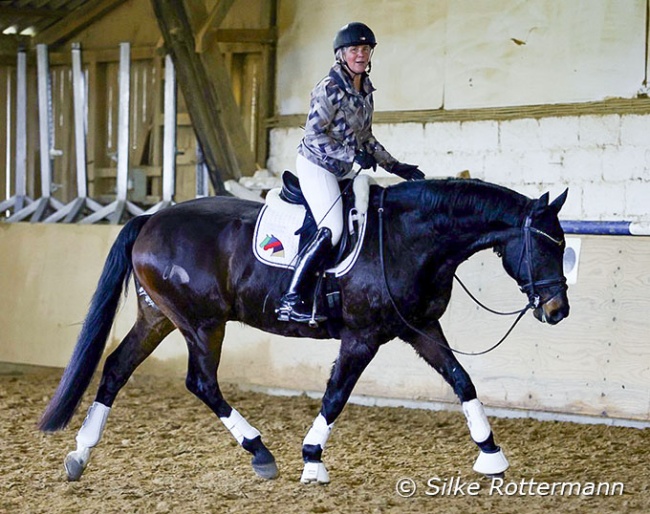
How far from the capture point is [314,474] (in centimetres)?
477

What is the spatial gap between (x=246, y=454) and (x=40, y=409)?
2.12 m

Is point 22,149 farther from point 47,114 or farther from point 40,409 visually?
point 40,409

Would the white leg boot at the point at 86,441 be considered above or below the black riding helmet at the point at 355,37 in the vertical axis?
below

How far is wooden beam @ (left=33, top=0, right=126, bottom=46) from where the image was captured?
10602 millimetres

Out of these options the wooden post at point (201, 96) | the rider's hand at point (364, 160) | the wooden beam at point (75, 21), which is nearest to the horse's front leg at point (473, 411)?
the rider's hand at point (364, 160)

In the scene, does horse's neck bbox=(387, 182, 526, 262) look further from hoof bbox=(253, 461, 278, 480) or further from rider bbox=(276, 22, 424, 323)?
hoof bbox=(253, 461, 278, 480)

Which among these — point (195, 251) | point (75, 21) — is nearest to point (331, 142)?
point (195, 251)

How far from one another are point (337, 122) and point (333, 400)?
1.29 metres

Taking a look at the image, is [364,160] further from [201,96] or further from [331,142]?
[201,96]

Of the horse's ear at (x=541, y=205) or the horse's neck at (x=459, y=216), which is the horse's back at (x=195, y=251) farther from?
the horse's ear at (x=541, y=205)

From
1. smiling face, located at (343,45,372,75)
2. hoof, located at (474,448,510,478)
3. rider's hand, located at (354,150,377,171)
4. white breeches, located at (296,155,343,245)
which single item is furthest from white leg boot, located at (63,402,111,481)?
smiling face, located at (343,45,372,75)

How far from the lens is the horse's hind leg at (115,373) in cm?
506

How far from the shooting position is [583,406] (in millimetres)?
6453

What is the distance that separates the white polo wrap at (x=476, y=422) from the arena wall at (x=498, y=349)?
6.04ft
